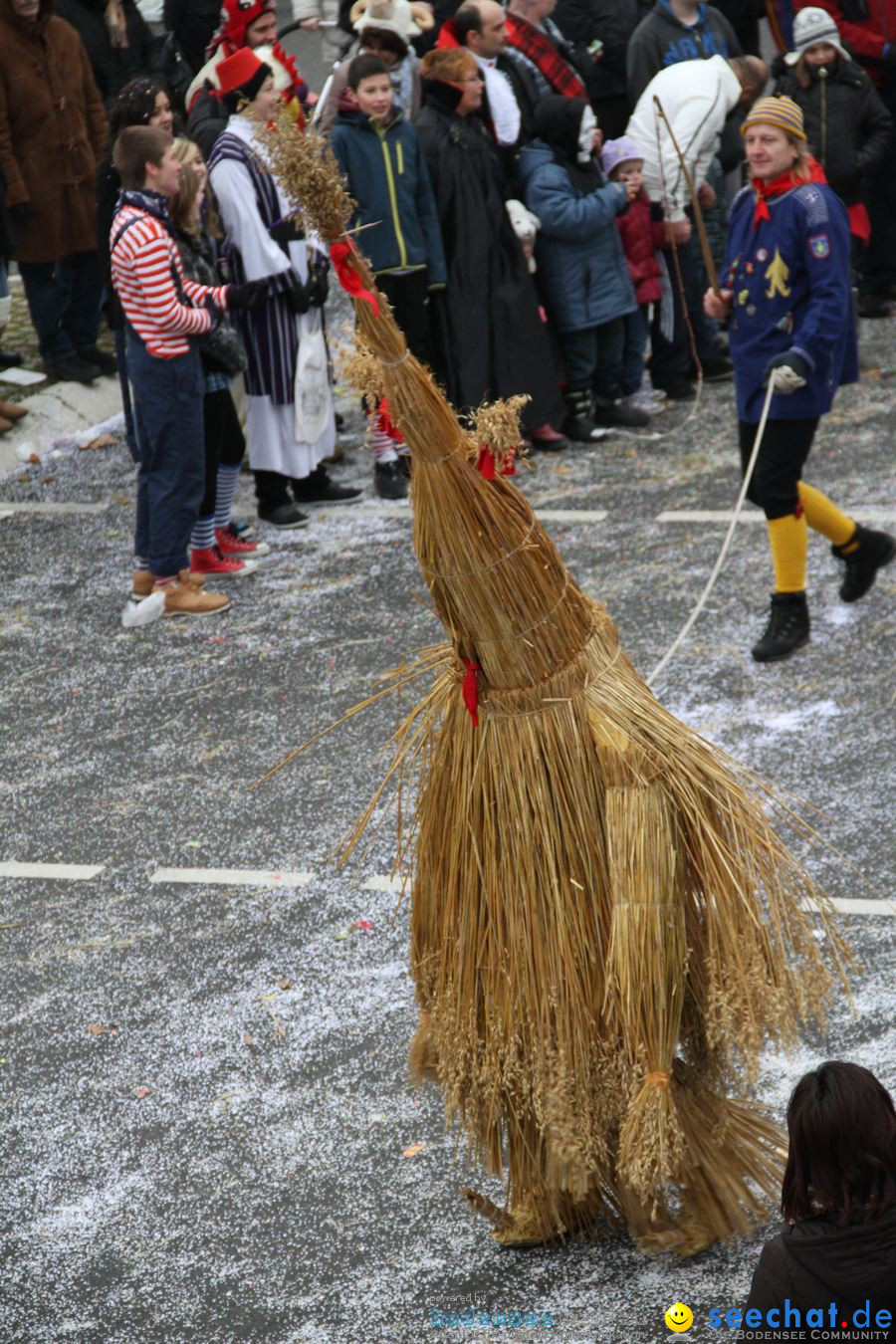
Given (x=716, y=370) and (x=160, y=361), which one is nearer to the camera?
(x=160, y=361)

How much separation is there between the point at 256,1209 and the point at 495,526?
166cm

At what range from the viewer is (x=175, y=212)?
6.29m

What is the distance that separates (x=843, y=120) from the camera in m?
8.44

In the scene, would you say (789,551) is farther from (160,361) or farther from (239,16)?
(239,16)

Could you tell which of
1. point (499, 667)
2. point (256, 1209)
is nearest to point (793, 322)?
point (499, 667)

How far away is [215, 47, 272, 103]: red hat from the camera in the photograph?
688 cm

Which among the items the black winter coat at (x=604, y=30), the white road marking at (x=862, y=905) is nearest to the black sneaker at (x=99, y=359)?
the black winter coat at (x=604, y=30)

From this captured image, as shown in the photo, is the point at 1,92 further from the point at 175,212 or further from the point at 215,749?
the point at 215,749

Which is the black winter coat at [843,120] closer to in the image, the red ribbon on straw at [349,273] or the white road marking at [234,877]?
the white road marking at [234,877]

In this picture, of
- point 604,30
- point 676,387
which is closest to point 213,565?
point 676,387

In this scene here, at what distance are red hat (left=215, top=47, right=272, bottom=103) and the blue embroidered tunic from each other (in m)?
2.38

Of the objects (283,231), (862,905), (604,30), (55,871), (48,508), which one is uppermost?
(604,30)

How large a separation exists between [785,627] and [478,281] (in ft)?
9.37

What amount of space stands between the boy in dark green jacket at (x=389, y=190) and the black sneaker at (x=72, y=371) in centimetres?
225
